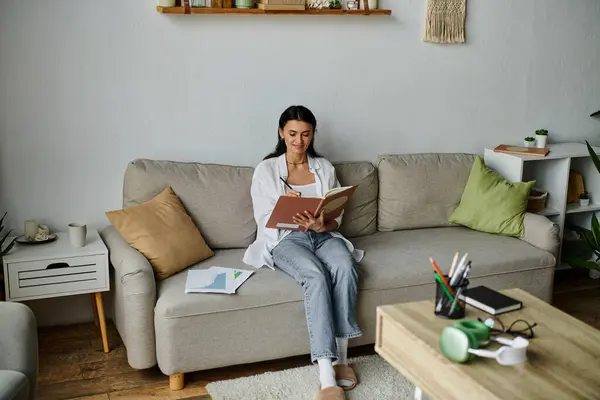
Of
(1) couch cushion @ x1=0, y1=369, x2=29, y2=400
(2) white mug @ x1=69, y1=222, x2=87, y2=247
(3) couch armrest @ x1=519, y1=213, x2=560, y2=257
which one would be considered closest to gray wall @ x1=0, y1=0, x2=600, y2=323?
(2) white mug @ x1=69, y1=222, x2=87, y2=247

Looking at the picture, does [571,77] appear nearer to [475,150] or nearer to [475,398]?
[475,150]

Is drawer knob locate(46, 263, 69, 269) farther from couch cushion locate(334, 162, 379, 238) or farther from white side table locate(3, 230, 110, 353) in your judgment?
couch cushion locate(334, 162, 379, 238)

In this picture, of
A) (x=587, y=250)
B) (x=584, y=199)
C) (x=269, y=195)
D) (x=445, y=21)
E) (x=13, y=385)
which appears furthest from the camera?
(x=587, y=250)

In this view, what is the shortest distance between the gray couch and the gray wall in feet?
0.66

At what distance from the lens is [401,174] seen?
3.83 meters

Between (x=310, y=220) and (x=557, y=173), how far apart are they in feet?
5.64

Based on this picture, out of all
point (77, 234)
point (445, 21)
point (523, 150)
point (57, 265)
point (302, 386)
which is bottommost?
point (302, 386)

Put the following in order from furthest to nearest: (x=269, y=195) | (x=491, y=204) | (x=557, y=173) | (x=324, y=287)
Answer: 1. (x=557, y=173)
2. (x=491, y=204)
3. (x=269, y=195)
4. (x=324, y=287)

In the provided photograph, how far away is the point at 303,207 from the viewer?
3.16 meters

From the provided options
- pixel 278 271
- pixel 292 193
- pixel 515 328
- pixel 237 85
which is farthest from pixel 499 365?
pixel 237 85

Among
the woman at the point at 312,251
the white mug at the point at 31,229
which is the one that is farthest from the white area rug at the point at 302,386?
the white mug at the point at 31,229

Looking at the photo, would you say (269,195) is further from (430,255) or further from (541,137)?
(541,137)

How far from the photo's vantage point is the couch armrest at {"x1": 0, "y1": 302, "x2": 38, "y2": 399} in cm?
222

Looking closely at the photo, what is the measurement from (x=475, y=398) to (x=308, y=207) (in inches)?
49.8
